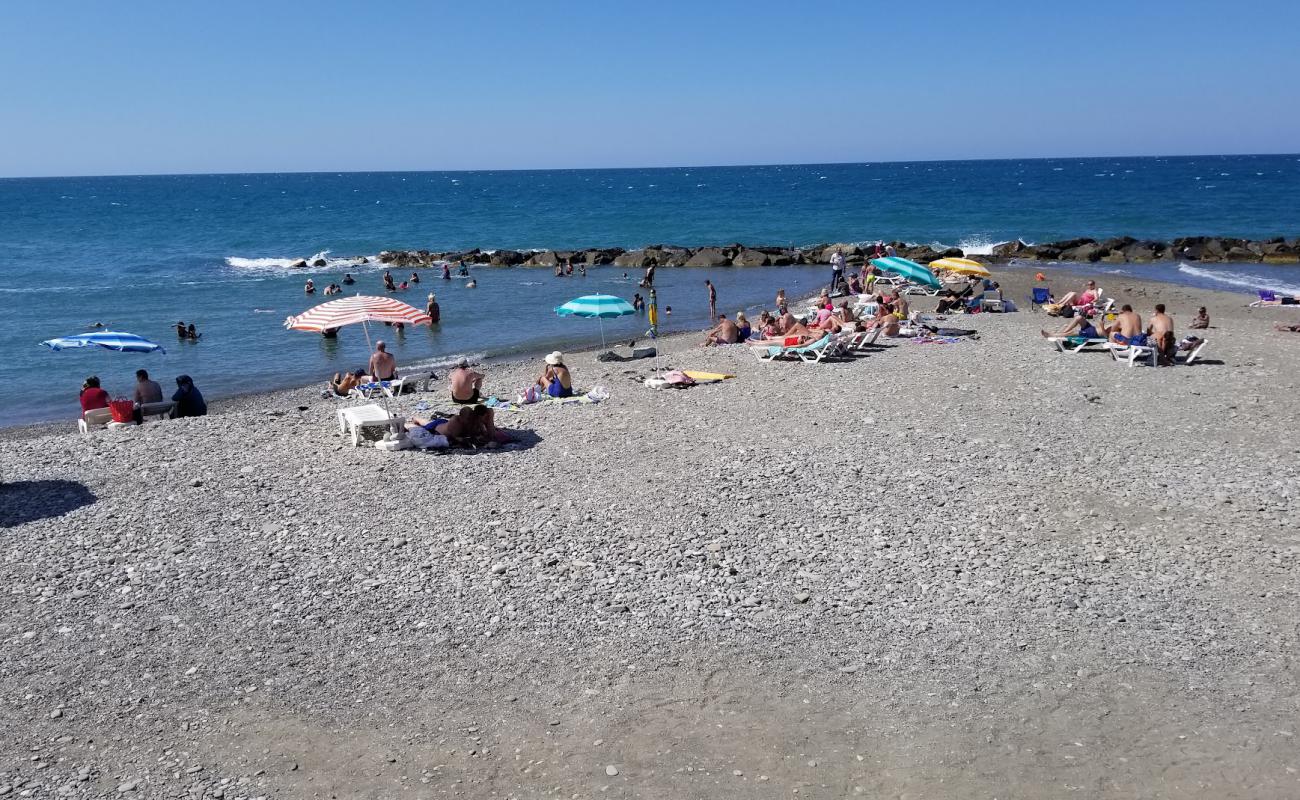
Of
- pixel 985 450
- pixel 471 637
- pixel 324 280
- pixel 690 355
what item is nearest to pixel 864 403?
pixel 985 450

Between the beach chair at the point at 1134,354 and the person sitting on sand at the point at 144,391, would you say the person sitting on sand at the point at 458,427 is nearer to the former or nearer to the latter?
the person sitting on sand at the point at 144,391

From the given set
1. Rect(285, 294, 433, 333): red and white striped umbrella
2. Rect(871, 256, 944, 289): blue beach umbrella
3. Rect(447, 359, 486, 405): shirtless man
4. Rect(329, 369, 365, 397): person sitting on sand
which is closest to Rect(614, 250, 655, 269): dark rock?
Rect(871, 256, 944, 289): blue beach umbrella

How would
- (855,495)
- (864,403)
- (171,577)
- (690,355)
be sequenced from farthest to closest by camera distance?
1. (690,355)
2. (864,403)
3. (855,495)
4. (171,577)

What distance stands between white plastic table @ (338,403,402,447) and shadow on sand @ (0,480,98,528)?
10.3ft

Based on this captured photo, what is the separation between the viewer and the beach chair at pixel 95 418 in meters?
15.5

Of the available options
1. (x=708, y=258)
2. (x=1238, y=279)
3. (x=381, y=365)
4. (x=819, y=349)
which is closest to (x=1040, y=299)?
(x=819, y=349)

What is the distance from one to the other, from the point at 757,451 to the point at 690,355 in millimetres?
7653

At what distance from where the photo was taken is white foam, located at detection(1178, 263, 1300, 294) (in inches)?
1216

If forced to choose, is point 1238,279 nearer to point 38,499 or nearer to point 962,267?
point 962,267

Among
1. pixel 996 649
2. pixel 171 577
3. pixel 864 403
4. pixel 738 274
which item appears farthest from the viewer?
pixel 738 274

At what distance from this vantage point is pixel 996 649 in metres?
7.46

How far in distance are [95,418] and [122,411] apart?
0.60m

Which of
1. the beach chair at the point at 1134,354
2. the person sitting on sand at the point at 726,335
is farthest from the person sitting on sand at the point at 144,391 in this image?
the beach chair at the point at 1134,354

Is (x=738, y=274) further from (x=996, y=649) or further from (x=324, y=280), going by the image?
(x=996, y=649)
